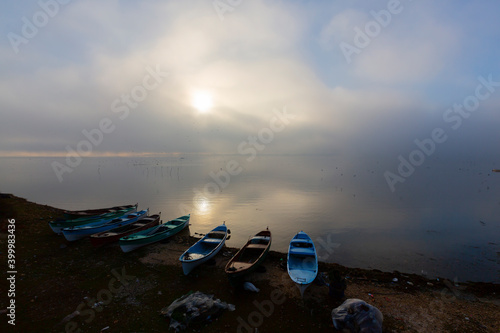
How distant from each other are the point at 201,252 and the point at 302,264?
772 centimetres

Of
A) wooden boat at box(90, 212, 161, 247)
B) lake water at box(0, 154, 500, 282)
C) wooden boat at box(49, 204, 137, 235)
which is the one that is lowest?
lake water at box(0, 154, 500, 282)

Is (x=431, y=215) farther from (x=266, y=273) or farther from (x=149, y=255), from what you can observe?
(x=149, y=255)

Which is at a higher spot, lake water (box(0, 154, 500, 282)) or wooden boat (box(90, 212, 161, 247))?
wooden boat (box(90, 212, 161, 247))

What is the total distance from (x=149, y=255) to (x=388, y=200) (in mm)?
45663

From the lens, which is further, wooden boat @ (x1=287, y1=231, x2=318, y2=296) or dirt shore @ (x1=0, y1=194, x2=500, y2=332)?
wooden boat @ (x1=287, y1=231, x2=318, y2=296)

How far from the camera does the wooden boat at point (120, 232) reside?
17.8 m

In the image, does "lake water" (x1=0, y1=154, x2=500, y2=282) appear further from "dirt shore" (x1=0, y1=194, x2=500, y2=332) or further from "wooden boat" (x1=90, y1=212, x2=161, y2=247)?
"wooden boat" (x1=90, y1=212, x2=161, y2=247)

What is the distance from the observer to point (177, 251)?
18656mm

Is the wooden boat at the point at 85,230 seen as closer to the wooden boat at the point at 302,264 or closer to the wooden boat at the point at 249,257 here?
the wooden boat at the point at 249,257

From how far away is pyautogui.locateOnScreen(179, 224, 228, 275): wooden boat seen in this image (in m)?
14.3

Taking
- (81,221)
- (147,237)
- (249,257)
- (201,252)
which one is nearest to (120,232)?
(147,237)

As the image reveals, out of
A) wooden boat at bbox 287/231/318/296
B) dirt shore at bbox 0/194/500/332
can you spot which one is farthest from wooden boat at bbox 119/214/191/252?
wooden boat at bbox 287/231/318/296

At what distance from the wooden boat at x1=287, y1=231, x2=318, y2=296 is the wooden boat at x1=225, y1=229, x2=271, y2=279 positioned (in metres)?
2.01

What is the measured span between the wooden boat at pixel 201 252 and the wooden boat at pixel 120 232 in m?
7.08
